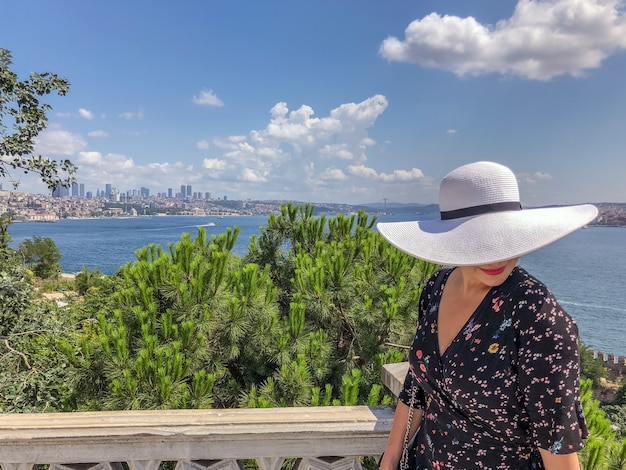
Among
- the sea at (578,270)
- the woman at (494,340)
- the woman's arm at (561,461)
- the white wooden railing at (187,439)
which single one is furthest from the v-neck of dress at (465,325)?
the sea at (578,270)

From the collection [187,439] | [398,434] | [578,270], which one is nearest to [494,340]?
[398,434]

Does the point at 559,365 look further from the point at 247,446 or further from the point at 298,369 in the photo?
the point at 298,369

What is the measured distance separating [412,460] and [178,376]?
152 cm

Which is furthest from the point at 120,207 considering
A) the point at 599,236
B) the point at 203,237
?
the point at 599,236

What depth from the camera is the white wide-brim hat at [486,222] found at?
0.90 metres

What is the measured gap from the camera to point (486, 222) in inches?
36.9

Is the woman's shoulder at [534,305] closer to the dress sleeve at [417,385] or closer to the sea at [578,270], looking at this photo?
the dress sleeve at [417,385]

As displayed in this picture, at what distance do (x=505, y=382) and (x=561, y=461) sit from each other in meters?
0.18

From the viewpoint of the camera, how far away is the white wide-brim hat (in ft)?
2.94

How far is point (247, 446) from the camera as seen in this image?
1.35 m

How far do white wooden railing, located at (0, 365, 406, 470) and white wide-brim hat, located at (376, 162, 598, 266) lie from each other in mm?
736

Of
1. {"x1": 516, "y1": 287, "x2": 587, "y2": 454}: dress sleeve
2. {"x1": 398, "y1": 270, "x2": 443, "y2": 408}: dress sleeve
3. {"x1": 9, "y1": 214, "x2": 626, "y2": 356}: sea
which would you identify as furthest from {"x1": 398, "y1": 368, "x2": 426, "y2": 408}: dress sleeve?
{"x1": 9, "y1": 214, "x2": 626, "y2": 356}: sea

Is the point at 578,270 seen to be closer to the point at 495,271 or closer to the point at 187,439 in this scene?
the point at 495,271

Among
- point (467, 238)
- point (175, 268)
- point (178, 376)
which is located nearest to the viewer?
point (467, 238)
